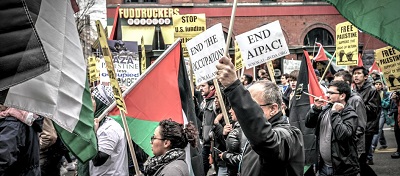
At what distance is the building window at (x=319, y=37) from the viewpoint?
1380 inches

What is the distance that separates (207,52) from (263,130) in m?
4.57

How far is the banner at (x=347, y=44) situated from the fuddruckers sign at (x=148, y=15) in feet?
71.3

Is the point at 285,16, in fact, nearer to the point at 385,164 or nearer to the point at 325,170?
the point at 385,164

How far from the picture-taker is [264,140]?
11.4 feet

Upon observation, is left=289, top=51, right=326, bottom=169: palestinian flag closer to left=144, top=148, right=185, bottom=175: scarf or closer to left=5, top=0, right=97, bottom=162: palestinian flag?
left=144, top=148, right=185, bottom=175: scarf

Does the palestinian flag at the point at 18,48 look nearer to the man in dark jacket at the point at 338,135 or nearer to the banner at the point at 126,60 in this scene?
the man in dark jacket at the point at 338,135

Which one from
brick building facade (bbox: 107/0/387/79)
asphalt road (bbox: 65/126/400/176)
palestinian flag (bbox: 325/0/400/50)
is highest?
brick building facade (bbox: 107/0/387/79)

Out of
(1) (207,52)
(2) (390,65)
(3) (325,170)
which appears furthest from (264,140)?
(2) (390,65)

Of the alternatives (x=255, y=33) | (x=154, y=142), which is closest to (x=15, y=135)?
(x=154, y=142)

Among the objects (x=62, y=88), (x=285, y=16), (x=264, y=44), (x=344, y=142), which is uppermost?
(x=285, y=16)

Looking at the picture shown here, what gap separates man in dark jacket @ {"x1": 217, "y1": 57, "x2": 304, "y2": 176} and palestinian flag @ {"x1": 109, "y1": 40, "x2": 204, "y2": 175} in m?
2.46

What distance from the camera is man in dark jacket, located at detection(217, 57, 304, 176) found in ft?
11.2

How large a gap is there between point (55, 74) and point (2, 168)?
2.14 meters

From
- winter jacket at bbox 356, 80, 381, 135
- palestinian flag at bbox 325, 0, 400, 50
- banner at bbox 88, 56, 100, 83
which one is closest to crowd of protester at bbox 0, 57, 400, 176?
palestinian flag at bbox 325, 0, 400, 50
